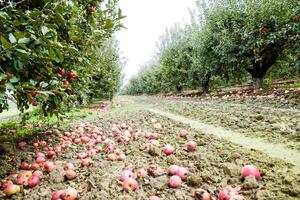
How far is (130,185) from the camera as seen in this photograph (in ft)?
9.48

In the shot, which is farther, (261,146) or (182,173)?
(261,146)

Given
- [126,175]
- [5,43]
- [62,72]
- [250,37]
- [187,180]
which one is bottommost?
[187,180]

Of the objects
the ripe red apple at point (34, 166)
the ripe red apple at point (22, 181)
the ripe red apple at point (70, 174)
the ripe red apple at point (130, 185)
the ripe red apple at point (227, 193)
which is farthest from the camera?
the ripe red apple at point (34, 166)

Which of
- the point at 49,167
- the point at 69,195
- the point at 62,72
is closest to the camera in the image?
the point at 69,195

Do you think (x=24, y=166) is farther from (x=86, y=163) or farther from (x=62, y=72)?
(x=62, y=72)

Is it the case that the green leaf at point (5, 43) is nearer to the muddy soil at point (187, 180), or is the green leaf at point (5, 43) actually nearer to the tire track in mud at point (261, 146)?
the muddy soil at point (187, 180)

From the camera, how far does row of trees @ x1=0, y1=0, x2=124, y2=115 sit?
247 cm

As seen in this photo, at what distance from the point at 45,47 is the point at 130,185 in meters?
1.83

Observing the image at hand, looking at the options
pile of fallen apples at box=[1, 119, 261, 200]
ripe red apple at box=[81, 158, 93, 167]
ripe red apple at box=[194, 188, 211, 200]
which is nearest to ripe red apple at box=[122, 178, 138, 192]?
pile of fallen apples at box=[1, 119, 261, 200]

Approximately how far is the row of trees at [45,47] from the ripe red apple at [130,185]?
1271mm

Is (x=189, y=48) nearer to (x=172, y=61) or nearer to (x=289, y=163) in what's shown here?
(x=172, y=61)

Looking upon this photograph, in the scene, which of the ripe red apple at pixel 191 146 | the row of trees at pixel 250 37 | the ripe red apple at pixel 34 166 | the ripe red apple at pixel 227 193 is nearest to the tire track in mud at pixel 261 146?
the ripe red apple at pixel 191 146

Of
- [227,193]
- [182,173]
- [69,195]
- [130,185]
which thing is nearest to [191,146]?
[182,173]

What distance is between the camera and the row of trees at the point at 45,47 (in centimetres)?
247
